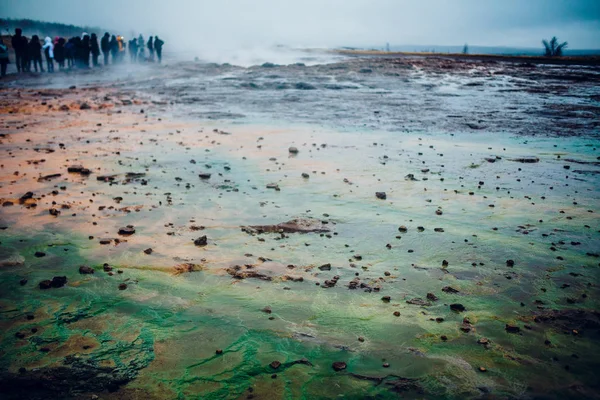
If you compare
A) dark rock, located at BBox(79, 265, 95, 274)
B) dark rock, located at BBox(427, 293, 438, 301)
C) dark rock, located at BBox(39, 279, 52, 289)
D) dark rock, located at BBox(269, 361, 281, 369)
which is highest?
dark rock, located at BBox(79, 265, 95, 274)

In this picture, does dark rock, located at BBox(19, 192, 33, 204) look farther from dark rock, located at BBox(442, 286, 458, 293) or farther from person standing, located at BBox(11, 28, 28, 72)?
person standing, located at BBox(11, 28, 28, 72)

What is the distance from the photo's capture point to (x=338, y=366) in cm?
301

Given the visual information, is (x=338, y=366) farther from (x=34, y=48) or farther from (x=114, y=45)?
Answer: (x=114, y=45)

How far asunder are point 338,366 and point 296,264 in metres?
1.62

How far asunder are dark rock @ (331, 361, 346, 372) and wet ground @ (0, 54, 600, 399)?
3cm

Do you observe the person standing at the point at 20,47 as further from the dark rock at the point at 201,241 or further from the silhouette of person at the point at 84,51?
the dark rock at the point at 201,241

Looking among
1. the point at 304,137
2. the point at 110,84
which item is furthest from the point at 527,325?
the point at 110,84

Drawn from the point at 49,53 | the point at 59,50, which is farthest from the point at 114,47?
the point at 49,53

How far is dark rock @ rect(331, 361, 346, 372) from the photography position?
2988 millimetres

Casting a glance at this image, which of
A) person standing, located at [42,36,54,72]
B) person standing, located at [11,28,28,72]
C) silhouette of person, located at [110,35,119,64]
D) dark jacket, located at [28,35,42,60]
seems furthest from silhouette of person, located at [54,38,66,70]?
silhouette of person, located at [110,35,119,64]

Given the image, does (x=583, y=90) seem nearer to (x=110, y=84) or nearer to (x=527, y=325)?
(x=527, y=325)

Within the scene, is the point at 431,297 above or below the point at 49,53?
below

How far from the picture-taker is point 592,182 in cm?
A: 710

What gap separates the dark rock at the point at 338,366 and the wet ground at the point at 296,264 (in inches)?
1.1
